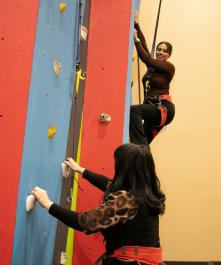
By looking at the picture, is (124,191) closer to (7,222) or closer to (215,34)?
(7,222)

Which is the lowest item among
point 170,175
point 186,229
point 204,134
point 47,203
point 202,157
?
point 186,229

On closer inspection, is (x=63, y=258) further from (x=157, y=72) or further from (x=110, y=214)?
(x=157, y=72)

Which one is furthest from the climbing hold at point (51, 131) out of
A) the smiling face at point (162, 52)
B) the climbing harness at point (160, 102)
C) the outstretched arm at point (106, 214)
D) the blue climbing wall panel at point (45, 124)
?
the smiling face at point (162, 52)

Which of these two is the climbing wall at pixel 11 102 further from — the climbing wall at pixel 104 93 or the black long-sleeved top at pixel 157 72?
the black long-sleeved top at pixel 157 72

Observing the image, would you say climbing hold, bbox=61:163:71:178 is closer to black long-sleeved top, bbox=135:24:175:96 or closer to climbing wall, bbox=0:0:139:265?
climbing wall, bbox=0:0:139:265

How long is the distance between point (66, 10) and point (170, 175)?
6.81ft

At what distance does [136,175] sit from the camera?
4.24 ft

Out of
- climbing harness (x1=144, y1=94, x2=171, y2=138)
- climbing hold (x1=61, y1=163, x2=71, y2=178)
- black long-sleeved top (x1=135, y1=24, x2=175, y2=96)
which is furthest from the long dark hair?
black long-sleeved top (x1=135, y1=24, x2=175, y2=96)

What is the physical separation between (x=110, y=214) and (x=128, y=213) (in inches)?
2.8

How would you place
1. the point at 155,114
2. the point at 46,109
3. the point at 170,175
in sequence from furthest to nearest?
the point at 170,175
the point at 155,114
the point at 46,109

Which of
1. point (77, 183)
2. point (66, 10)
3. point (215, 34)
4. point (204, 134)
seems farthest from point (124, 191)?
point (215, 34)

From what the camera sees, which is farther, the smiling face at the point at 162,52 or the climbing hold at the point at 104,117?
the smiling face at the point at 162,52

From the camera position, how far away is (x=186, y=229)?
3.25 metres

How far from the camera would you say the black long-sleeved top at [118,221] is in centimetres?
121
